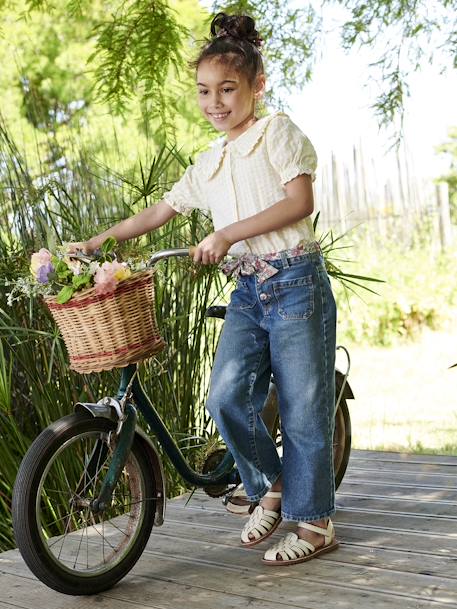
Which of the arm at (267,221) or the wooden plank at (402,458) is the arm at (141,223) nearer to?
the arm at (267,221)

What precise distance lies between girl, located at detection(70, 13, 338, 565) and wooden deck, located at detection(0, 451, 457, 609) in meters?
0.11

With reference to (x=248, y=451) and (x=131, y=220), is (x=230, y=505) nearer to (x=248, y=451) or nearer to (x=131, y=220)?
(x=248, y=451)

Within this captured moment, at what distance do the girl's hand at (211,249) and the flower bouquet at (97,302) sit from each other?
13 cm

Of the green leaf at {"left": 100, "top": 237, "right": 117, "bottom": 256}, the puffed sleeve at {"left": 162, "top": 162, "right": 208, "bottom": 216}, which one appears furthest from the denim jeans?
the green leaf at {"left": 100, "top": 237, "right": 117, "bottom": 256}

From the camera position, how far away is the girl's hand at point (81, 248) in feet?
7.46

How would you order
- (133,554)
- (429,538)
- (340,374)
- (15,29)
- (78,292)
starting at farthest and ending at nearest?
(15,29) → (340,374) → (429,538) → (133,554) → (78,292)

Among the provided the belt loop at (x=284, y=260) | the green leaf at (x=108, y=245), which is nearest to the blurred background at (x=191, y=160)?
the green leaf at (x=108, y=245)

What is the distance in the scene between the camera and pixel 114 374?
3.21 meters

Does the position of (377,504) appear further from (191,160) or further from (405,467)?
(191,160)

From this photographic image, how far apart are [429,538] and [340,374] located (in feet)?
1.91

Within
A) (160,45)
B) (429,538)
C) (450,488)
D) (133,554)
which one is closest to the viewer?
(133,554)

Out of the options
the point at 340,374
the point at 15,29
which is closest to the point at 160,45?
the point at 340,374

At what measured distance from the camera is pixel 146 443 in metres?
2.42

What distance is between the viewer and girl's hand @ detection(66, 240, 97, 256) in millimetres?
2273
